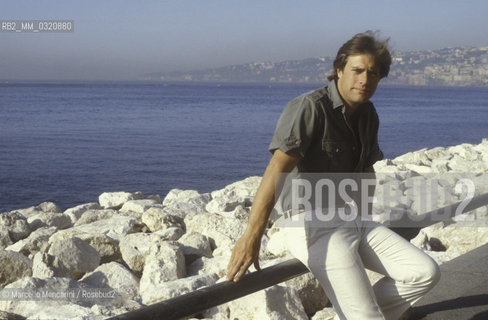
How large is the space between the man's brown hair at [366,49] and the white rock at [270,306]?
1.41 m

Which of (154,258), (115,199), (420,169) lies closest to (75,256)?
(154,258)

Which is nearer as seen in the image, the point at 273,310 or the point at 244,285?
the point at 244,285

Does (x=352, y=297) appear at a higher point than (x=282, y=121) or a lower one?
lower

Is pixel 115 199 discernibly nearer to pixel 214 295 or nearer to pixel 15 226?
pixel 15 226

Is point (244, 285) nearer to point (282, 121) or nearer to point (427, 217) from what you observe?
point (282, 121)

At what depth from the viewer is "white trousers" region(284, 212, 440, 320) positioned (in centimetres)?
262

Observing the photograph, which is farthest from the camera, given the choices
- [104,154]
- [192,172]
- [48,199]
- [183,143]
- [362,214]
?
[183,143]

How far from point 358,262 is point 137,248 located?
3.76 m

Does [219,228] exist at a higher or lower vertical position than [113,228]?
higher

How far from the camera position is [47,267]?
5.19 meters

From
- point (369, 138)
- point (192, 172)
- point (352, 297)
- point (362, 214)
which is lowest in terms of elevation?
point (192, 172)

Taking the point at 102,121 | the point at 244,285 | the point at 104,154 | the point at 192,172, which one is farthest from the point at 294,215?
the point at 102,121

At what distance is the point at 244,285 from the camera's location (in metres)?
2.54

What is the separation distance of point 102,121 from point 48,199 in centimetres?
2849
